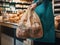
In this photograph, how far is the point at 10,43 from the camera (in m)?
2.24

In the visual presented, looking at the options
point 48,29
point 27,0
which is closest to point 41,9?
point 48,29

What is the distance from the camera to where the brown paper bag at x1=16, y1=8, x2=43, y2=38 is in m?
1.09

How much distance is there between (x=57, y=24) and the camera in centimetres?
130

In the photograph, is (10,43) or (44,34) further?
(10,43)

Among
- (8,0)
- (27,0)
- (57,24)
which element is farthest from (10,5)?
(57,24)

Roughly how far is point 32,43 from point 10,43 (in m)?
1.03

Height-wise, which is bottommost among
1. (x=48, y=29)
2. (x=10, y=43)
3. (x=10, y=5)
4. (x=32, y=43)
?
(x=10, y=43)

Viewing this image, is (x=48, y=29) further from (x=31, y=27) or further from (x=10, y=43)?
(x=10, y=43)

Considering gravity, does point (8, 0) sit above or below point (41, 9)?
above

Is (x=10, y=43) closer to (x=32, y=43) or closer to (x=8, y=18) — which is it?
(x=8, y=18)

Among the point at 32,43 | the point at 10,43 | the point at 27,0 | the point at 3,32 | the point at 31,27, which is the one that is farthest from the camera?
the point at 27,0

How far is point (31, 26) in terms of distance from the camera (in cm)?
109

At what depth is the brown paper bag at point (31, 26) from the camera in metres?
1.09

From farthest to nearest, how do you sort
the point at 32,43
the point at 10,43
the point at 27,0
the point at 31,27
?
the point at 27,0 < the point at 10,43 < the point at 32,43 < the point at 31,27
